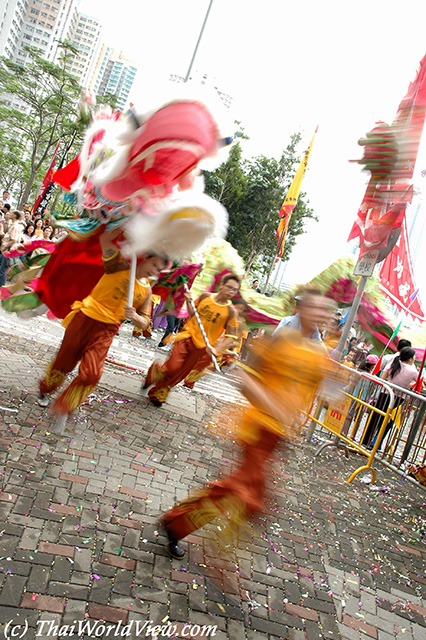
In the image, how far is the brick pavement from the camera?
104 inches

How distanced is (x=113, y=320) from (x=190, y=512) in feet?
6.57

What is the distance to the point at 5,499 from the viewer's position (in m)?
3.14

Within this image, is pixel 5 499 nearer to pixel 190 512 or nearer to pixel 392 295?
pixel 190 512

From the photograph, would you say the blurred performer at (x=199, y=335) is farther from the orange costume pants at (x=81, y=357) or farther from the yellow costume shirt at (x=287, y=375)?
the yellow costume shirt at (x=287, y=375)

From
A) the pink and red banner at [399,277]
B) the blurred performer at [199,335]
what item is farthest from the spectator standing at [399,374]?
the blurred performer at [199,335]

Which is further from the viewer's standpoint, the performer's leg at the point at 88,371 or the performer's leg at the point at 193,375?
the performer's leg at the point at 193,375

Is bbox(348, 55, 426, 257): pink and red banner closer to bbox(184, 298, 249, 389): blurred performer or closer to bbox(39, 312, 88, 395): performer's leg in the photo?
bbox(184, 298, 249, 389): blurred performer

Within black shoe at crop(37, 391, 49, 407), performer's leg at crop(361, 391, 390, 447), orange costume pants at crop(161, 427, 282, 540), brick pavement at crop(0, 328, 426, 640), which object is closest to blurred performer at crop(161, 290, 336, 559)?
orange costume pants at crop(161, 427, 282, 540)

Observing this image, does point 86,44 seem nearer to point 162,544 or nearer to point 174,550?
point 162,544

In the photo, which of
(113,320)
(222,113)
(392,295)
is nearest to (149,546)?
(113,320)

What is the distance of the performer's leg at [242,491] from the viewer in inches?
113

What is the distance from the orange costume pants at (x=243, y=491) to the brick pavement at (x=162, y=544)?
37 centimetres

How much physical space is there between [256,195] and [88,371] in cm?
2204

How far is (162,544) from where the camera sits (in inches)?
128
